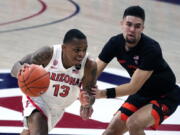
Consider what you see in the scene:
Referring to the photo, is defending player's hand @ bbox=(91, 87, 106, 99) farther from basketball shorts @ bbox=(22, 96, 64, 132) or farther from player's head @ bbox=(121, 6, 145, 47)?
player's head @ bbox=(121, 6, 145, 47)

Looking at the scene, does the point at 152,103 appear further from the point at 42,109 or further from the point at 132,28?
the point at 42,109

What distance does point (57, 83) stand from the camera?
514 cm

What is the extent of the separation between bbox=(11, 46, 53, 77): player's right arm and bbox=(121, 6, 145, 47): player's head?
0.79 metres

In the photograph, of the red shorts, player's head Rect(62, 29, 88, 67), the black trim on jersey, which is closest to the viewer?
player's head Rect(62, 29, 88, 67)

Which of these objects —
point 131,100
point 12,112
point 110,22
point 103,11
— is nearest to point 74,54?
point 131,100

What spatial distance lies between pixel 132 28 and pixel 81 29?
6.87 metres

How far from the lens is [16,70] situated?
4906 millimetres

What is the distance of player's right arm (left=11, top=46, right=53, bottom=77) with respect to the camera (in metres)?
4.92

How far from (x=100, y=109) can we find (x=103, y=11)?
23.9 feet

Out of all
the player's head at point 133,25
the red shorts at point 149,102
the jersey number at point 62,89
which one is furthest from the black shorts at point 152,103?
the jersey number at point 62,89

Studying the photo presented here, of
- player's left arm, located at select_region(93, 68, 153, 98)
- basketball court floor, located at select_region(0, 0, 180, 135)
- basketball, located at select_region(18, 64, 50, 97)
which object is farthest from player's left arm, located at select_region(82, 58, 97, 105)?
basketball court floor, located at select_region(0, 0, 180, 135)

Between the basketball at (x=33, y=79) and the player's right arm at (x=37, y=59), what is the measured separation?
12cm

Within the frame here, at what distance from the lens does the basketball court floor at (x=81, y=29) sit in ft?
22.9

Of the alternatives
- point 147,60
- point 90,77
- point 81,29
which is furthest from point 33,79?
point 81,29
